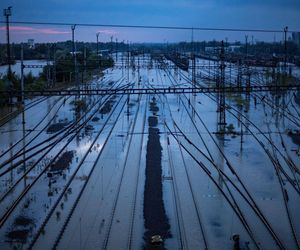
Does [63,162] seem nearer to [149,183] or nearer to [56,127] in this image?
[149,183]

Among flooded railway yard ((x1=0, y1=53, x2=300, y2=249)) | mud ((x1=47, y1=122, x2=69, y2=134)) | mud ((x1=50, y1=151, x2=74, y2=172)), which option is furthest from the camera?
mud ((x1=47, y1=122, x2=69, y2=134))

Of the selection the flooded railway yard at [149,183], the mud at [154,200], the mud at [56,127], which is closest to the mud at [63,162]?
the flooded railway yard at [149,183]

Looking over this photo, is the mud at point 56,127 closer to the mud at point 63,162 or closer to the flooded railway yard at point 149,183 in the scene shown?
the flooded railway yard at point 149,183

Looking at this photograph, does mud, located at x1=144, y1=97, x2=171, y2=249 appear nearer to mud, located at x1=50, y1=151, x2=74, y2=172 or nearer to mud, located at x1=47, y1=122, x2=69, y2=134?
mud, located at x1=50, y1=151, x2=74, y2=172

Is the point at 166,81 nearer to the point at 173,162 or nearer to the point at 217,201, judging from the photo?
the point at 173,162

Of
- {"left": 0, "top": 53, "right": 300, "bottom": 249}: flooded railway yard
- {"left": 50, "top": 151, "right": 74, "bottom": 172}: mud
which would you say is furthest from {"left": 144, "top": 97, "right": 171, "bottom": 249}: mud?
{"left": 50, "top": 151, "right": 74, "bottom": 172}: mud

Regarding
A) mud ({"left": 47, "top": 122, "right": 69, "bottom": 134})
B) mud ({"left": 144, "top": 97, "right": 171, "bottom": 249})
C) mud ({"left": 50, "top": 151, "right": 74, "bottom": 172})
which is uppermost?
mud ({"left": 47, "top": 122, "right": 69, "bottom": 134})

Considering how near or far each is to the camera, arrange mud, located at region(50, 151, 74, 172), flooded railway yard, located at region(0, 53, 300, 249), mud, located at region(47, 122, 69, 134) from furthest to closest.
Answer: mud, located at region(47, 122, 69, 134)
mud, located at region(50, 151, 74, 172)
flooded railway yard, located at region(0, 53, 300, 249)

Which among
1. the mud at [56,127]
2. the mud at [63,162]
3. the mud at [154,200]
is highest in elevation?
the mud at [56,127]

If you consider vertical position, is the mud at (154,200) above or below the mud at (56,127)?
below
